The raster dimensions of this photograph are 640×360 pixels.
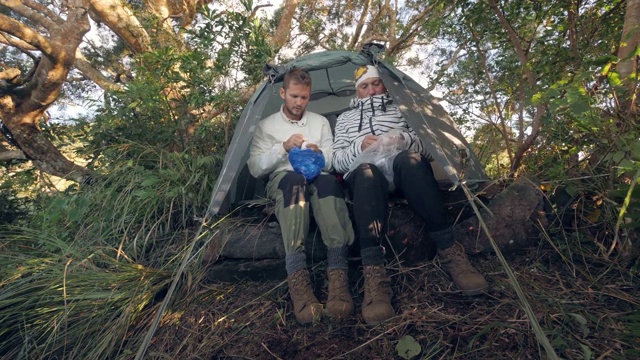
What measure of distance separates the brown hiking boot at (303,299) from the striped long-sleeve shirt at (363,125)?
852mm

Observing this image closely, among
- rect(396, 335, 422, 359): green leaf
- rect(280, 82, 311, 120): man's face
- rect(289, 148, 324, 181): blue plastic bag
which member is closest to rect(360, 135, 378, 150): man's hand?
rect(289, 148, 324, 181): blue plastic bag

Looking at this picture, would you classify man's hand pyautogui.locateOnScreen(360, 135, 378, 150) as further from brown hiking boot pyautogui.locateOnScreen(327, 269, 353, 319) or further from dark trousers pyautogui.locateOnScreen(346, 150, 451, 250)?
brown hiking boot pyautogui.locateOnScreen(327, 269, 353, 319)

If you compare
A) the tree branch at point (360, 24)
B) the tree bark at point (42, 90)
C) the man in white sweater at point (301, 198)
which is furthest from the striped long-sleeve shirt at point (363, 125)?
the tree branch at point (360, 24)

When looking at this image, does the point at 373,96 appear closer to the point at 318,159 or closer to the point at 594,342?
the point at 318,159

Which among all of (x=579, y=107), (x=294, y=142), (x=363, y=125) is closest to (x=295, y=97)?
(x=294, y=142)

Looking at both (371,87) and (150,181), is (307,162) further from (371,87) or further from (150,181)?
(150,181)

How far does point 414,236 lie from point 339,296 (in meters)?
0.68

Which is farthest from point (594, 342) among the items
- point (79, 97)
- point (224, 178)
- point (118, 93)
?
point (79, 97)

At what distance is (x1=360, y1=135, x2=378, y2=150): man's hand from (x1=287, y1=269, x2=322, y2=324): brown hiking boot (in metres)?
0.91

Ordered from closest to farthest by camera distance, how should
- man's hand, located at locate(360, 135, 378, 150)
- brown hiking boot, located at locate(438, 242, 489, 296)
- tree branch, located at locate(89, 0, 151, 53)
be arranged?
1. brown hiking boot, located at locate(438, 242, 489, 296)
2. man's hand, located at locate(360, 135, 378, 150)
3. tree branch, located at locate(89, 0, 151, 53)

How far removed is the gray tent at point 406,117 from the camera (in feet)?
9.03

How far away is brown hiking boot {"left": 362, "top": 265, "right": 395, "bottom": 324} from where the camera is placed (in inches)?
80.6

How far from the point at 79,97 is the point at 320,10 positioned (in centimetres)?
568

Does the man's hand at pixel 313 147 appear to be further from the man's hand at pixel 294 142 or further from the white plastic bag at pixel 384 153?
the white plastic bag at pixel 384 153
